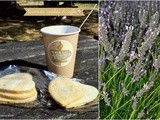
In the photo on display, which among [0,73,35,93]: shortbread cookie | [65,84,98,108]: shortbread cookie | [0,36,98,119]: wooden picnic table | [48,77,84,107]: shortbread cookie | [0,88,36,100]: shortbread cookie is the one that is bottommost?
[0,36,98,119]: wooden picnic table

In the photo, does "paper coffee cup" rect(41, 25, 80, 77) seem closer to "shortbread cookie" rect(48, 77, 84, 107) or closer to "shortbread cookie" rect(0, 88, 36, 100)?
"shortbread cookie" rect(48, 77, 84, 107)

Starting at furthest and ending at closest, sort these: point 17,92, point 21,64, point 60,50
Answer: point 21,64
point 60,50
point 17,92

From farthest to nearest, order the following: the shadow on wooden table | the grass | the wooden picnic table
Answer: the shadow on wooden table < the grass < the wooden picnic table

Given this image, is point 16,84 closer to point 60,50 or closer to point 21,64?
point 60,50

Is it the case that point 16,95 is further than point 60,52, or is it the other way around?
point 60,52

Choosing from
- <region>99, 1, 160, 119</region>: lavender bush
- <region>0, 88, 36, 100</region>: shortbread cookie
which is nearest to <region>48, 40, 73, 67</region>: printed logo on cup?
<region>99, 1, 160, 119</region>: lavender bush

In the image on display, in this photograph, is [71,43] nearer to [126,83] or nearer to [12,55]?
[126,83]

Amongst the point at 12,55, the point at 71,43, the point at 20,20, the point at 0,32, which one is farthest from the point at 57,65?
the point at 20,20

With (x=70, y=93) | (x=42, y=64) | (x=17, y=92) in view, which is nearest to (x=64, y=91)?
(x=70, y=93)
